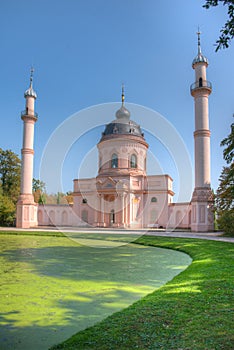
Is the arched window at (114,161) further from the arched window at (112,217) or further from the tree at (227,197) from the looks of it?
the tree at (227,197)

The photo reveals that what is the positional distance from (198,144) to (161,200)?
34.0ft

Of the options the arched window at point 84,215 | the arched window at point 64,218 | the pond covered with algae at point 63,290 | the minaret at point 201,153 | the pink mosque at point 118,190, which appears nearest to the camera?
the pond covered with algae at point 63,290

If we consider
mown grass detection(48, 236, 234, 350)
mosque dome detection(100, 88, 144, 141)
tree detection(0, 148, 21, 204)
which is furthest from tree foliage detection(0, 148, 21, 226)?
mown grass detection(48, 236, 234, 350)

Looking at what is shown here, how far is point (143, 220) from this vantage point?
37000 millimetres

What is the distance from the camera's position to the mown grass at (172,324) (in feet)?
11.7

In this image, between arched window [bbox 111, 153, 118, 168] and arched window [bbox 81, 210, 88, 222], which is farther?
arched window [bbox 111, 153, 118, 168]

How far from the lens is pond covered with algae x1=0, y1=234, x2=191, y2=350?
437 centimetres

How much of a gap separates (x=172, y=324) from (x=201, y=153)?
25.4 metres

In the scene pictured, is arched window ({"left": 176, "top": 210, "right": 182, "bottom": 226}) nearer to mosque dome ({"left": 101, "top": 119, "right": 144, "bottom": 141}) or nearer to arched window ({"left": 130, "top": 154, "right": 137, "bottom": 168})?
arched window ({"left": 130, "top": 154, "right": 137, "bottom": 168})

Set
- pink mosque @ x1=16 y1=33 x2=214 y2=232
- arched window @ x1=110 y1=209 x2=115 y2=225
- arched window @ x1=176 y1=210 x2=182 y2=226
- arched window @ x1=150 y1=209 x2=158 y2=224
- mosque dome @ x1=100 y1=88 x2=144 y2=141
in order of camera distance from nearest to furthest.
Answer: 1. arched window @ x1=176 y1=210 x2=182 y2=226
2. pink mosque @ x1=16 y1=33 x2=214 y2=232
3. arched window @ x1=150 y1=209 x2=158 y2=224
4. arched window @ x1=110 y1=209 x2=115 y2=225
5. mosque dome @ x1=100 y1=88 x2=144 y2=141

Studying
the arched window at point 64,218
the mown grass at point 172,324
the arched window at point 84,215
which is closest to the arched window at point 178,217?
the arched window at point 84,215

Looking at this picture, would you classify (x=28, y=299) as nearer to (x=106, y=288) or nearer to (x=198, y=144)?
(x=106, y=288)

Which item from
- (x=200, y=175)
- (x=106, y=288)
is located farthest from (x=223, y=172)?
(x=106, y=288)

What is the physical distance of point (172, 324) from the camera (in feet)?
13.7
